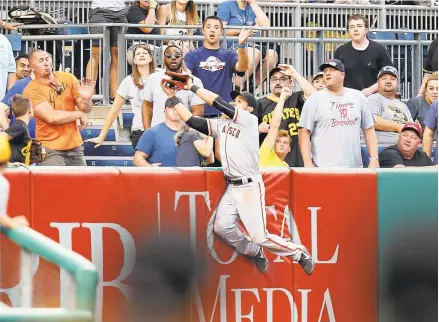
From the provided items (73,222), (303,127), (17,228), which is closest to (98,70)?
(303,127)

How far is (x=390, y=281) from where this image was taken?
11242 millimetres

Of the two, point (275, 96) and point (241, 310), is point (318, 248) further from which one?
point (275, 96)

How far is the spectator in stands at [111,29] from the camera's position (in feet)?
48.8

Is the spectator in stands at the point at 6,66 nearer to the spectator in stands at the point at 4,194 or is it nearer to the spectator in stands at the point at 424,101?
the spectator in stands at the point at 424,101

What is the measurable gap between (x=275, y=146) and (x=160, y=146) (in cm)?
116

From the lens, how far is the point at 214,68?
13773 mm

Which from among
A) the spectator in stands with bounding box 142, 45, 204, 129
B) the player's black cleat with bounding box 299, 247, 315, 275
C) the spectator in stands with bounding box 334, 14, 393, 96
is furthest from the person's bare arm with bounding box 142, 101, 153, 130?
the player's black cleat with bounding box 299, 247, 315, 275

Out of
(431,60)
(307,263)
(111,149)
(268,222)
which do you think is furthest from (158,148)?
(431,60)

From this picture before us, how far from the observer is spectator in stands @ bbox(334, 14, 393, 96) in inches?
555

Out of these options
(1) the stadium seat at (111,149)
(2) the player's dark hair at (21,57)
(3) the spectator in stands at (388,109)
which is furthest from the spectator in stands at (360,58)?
(2) the player's dark hair at (21,57)

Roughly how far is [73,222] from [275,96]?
331cm

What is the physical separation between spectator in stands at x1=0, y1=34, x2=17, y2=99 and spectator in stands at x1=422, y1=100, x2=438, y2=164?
455 centimetres

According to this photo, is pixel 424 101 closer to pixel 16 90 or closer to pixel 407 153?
pixel 407 153

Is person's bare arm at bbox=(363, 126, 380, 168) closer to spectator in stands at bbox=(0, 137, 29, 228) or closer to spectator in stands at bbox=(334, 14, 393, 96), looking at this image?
spectator in stands at bbox=(334, 14, 393, 96)
